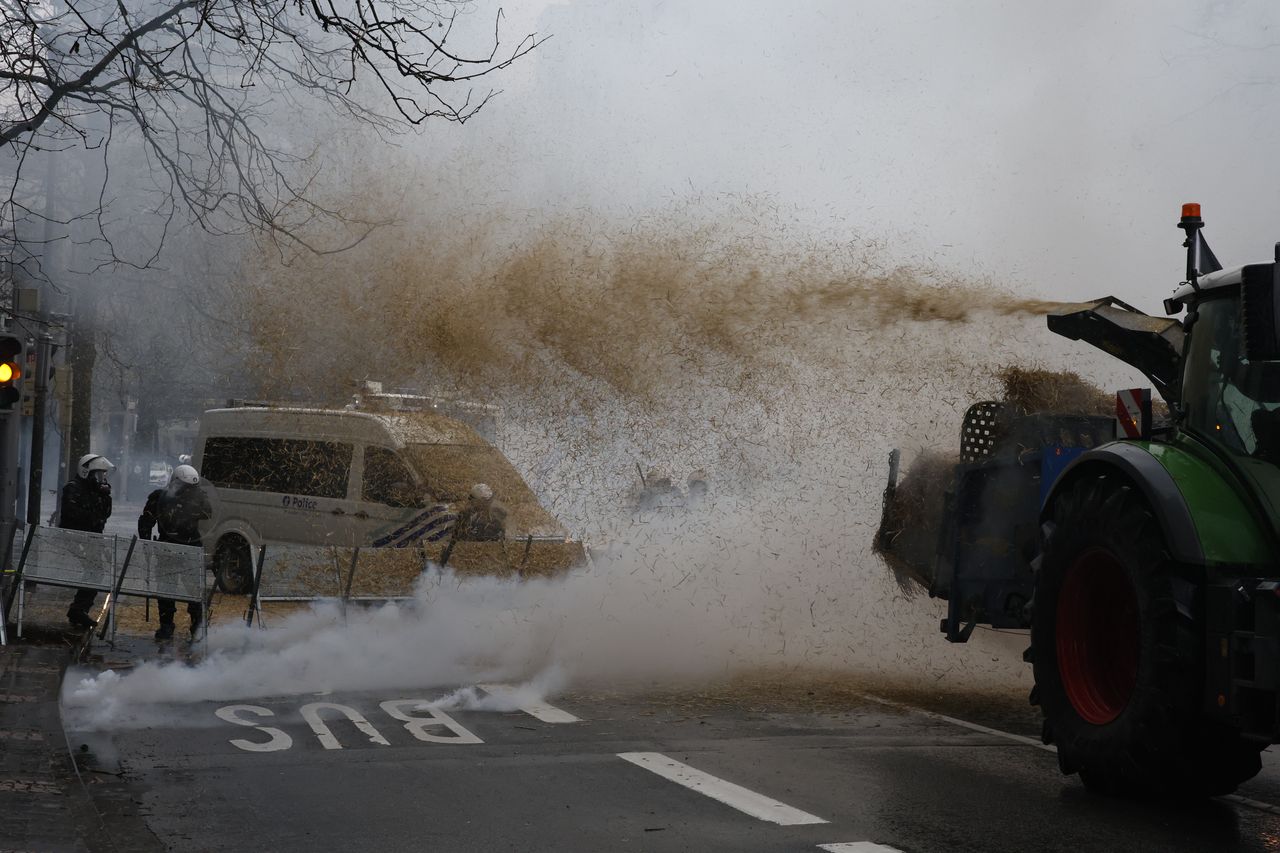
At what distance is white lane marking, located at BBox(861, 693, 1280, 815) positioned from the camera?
231 inches

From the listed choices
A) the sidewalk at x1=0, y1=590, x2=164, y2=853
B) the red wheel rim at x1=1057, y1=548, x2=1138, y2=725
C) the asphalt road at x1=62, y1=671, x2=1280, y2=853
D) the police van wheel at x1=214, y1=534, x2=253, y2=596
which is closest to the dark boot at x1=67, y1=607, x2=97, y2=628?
the police van wheel at x1=214, y1=534, x2=253, y2=596

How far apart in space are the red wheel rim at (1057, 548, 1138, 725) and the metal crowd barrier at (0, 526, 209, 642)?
7781mm

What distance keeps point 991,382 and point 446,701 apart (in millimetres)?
4443

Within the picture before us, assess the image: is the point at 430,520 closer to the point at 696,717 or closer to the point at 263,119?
the point at 263,119

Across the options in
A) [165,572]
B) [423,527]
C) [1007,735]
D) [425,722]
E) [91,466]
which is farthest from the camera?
[423,527]

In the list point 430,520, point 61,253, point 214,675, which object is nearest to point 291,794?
point 214,675

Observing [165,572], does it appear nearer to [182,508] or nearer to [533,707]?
[182,508]

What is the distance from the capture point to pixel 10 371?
1207 centimetres

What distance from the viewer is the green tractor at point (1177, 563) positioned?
4898 millimetres

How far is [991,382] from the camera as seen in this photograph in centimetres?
952

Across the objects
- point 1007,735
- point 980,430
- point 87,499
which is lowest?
point 1007,735

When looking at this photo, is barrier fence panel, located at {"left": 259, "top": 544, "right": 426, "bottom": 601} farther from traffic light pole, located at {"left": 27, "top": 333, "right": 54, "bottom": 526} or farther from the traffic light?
traffic light pole, located at {"left": 27, "top": 333, "right": 54, "bottom": 526}

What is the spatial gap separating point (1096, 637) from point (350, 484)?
1011cm

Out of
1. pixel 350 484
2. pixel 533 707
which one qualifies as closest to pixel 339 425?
pixel 350 484
